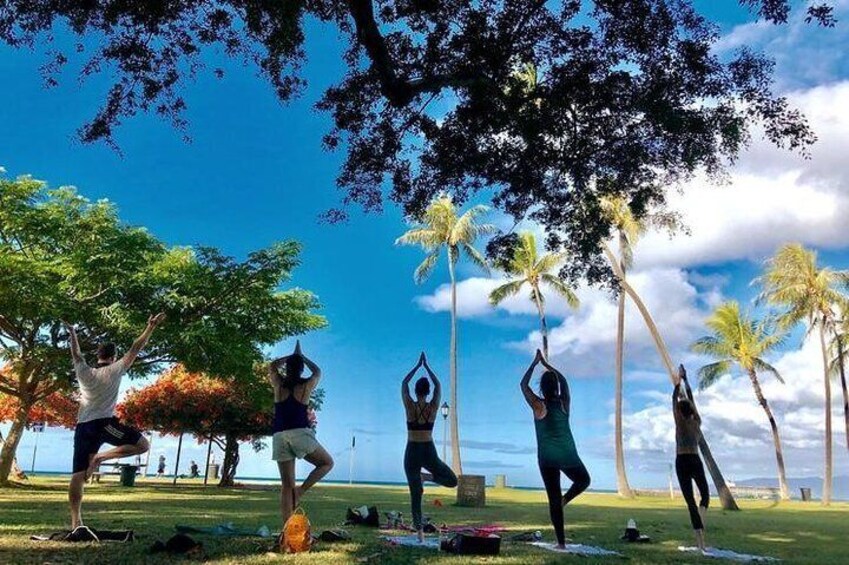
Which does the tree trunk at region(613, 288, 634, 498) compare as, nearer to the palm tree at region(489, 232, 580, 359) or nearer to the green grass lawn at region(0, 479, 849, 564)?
the palm tree at region(489, 232, 580, 359)

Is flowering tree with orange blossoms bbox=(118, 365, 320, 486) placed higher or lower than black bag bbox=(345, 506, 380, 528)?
higher

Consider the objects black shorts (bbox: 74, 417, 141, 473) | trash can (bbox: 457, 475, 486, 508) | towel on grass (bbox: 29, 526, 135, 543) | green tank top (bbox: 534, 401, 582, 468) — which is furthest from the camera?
trash can (bbox: 457, 475, 486, 508)

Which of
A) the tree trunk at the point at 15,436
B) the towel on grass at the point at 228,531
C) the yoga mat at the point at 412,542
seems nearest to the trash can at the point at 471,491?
the yoga mat at the point at 412,542

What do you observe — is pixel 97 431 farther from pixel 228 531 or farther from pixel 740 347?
pixel 740 347

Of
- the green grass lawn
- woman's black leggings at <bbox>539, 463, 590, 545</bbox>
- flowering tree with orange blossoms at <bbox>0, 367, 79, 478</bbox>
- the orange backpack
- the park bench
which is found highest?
flowering tree with orange blossoms at <bbox>0, 367, 79, 478</bbox>

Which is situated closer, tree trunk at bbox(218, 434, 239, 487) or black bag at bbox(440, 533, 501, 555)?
black bag at bbox(440, 533, 501, 555)

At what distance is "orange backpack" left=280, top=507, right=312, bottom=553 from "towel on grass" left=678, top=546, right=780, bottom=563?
207 inches

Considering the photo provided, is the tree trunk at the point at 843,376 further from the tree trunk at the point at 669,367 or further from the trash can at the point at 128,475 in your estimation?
the trash can at the point at 128,475

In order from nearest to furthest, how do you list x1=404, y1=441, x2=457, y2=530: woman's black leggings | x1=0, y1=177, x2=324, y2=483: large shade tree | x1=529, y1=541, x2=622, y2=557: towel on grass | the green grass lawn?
the green grass lawn → x1=529, y1=541, x2=622, y2=557: towel on grass → x1=404, y1=441, x2=457, y2=530: woman's black leggings → x1=0, y1=177, x2=324, y2=483: large shade tree

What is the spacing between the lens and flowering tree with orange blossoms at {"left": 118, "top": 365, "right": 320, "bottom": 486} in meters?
32.6

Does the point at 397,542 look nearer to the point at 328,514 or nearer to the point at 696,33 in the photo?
the point at 328,514

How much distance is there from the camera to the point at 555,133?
34.8 feet

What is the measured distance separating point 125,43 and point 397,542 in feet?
27.4

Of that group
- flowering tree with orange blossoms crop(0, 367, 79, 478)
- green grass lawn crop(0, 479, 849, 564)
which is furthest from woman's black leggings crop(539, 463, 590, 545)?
flowering tree with orange blossoms crop(0, 367, 79, 478)
